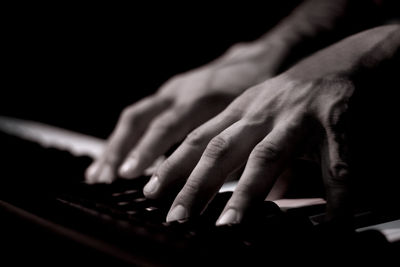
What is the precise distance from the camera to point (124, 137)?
1371 mm

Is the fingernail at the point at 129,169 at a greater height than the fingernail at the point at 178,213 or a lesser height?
lesser

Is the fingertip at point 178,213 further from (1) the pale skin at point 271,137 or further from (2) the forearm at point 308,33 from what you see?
(2) the forearm at point 308,33

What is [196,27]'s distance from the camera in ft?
8.75

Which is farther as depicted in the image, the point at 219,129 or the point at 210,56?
the point at 210,56

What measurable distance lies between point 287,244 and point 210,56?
2367mm

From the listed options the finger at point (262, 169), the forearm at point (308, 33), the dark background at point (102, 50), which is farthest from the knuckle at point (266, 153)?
the dark background at point (102, 50)

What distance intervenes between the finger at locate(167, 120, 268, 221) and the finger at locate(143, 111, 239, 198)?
5 centimetres

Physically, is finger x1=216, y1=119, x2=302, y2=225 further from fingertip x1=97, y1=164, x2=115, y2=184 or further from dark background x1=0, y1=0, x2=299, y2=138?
dark background x1=0, y1=0, x2=299, y2=138

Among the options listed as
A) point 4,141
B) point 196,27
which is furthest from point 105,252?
point 196,27

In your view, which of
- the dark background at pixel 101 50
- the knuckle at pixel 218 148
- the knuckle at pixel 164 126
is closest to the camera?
the knuckle at pixel 218 148

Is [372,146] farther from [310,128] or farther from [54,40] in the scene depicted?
[54,40]

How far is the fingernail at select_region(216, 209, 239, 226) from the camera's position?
2.01 ft

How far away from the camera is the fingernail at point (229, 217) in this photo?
611 millimetres

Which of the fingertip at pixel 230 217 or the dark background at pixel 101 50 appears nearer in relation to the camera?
the fingertip at pixel 230 217
